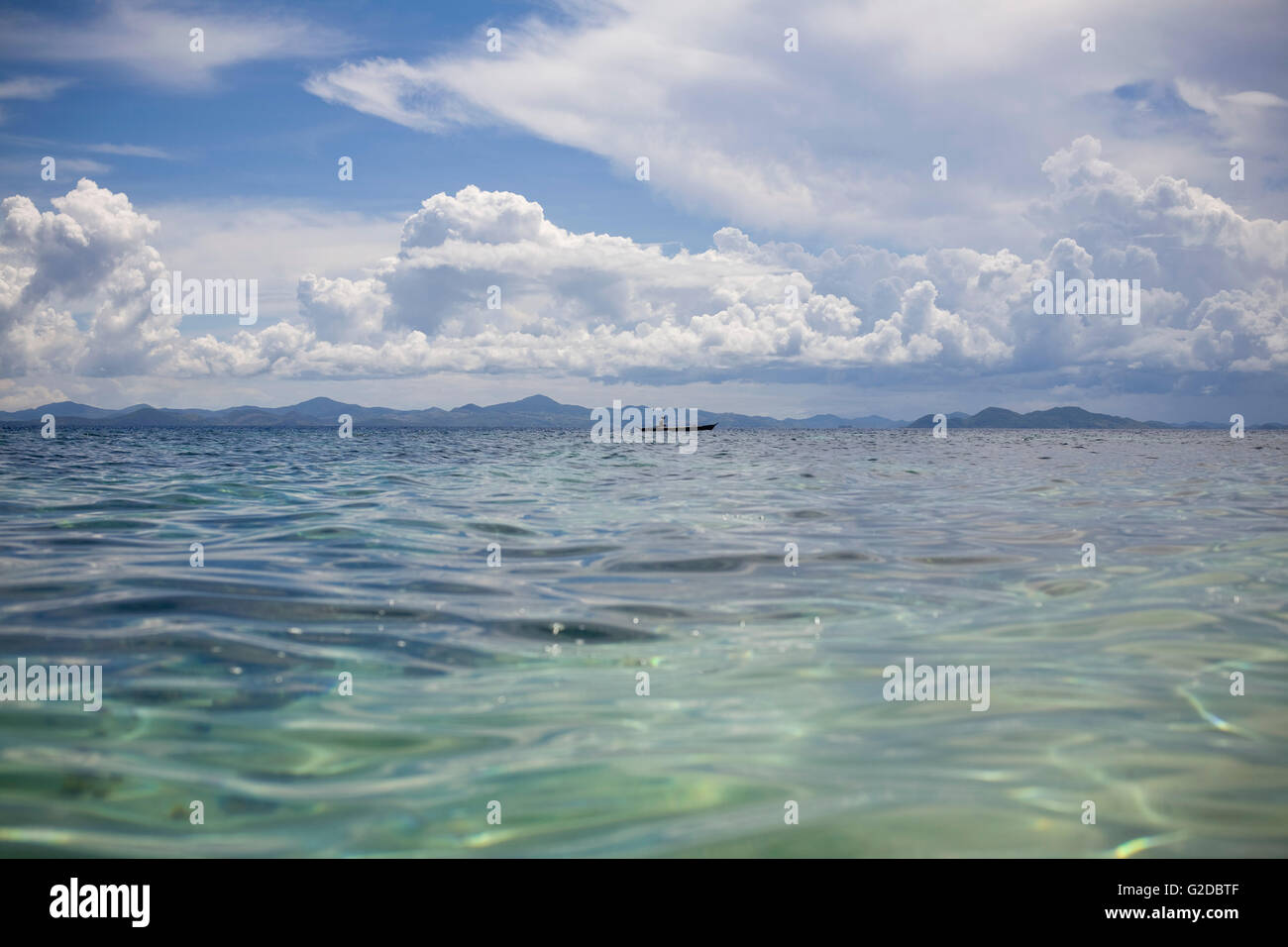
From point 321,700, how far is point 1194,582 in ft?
33.6

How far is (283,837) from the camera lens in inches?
164

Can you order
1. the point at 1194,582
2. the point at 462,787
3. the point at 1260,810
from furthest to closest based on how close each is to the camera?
the point at 1194,582 < the point at 462,787 < the point at 1260,810

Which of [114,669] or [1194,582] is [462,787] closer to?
[114,669]

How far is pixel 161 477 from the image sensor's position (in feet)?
95.6

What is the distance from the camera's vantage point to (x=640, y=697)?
633 centimetres

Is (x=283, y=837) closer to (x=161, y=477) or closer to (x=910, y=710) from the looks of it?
(x=910, y=710)

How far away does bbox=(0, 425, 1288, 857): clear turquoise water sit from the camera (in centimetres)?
430

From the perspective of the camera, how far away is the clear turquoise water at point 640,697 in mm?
4301

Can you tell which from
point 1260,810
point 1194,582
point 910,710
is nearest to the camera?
point 1260,810

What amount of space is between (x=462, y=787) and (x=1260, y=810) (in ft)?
14.1
